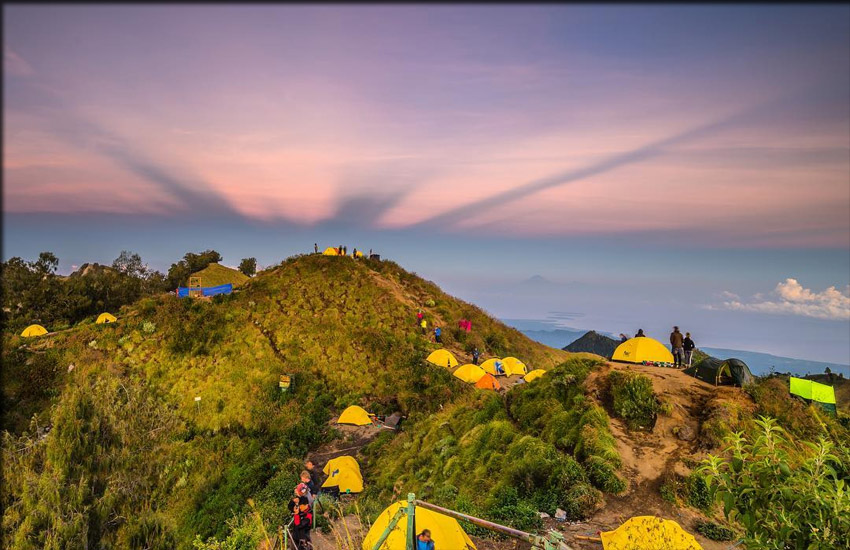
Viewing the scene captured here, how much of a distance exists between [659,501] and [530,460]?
4.13 metres

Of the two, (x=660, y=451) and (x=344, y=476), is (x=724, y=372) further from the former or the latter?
(x=344, y=476)

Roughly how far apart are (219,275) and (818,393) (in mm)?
65545

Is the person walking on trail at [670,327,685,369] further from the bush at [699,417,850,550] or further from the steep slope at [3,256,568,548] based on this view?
the bush at [699,417,850,550]

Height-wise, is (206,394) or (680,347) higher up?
(680,347)

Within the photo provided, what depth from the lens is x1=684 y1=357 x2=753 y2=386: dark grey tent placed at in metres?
15.7

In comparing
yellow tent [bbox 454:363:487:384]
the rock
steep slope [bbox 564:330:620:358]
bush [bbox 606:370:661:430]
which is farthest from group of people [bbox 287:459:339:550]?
steep slope [bbox 564:330:620:358]

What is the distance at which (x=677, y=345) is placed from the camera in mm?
20766

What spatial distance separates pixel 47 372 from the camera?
95.5 feet

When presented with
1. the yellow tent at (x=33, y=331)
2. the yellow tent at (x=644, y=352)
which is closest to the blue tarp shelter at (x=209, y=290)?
the yellow tent at (x=33, y=331)

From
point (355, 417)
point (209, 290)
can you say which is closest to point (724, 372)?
point (355, 417)

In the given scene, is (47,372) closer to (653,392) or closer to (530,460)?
(530,460)

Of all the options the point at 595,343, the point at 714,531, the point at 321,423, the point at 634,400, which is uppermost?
the point at 634,400

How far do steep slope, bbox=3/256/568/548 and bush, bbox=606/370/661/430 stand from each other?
13.0m

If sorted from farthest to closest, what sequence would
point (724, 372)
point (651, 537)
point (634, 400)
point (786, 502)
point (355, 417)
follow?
point (355, 417) < point (724, 372) < point (634, 400) < point (651, 537) < point (786, 502)
